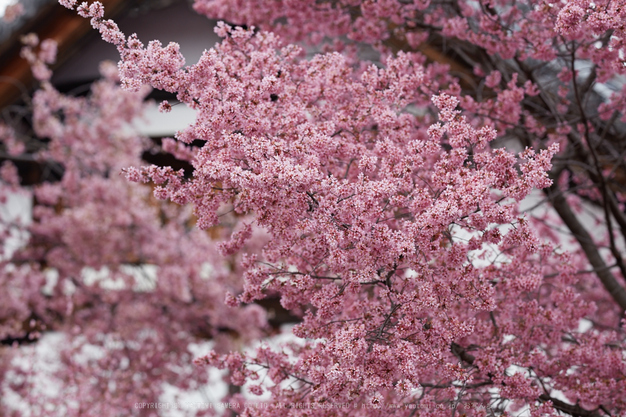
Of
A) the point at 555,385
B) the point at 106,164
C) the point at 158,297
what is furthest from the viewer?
the point at 106,164

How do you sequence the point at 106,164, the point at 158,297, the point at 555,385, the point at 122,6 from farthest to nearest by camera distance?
1. the point at 106,164
2. the point at 158,297
3. the point at 122,6
4. the point at 555,385

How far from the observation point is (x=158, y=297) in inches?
275

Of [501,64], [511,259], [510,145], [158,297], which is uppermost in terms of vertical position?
[510,145]

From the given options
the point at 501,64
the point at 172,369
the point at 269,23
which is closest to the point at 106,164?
the point at 172,369

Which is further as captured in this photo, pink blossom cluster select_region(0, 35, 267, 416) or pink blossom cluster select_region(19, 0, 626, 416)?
pink blossom cluster select_region(0, 35, 267, 416)

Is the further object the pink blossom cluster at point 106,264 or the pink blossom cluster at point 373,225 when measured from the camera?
the pink blossom cluster at point 106,264

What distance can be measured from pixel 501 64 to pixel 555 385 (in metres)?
2.46

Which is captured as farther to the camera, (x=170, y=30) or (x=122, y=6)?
(x=170, y=30)

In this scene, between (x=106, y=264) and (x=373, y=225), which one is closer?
(x=373, y=225)

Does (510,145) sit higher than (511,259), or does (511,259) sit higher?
(510,145)

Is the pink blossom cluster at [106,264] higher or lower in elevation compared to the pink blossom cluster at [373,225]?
higher

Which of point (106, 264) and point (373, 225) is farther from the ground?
point (106, 264)

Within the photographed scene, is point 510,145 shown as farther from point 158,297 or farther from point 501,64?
point 158,297

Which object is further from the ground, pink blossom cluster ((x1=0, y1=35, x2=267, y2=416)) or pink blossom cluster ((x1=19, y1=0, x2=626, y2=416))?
pink blossom cluster ((x1=0, y1=35, x2=267, y2=416))
